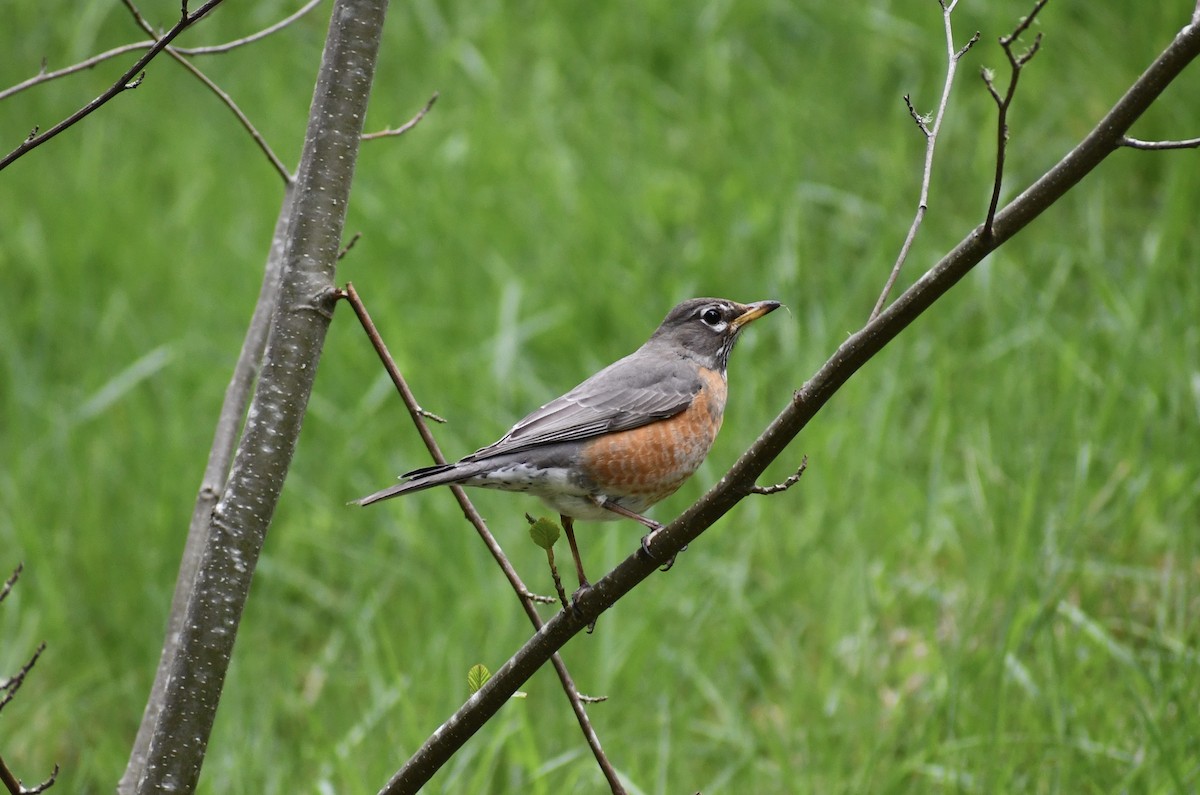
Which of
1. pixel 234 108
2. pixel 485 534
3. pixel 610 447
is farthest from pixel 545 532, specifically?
pixel 234 108

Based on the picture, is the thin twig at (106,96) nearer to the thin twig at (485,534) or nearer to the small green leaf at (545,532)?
the thin twig at (485,534)

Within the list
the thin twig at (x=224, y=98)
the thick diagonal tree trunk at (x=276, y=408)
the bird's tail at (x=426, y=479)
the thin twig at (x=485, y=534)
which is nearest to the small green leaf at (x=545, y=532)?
the thin twig at (x=485, y=534)

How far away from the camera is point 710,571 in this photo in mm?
5113

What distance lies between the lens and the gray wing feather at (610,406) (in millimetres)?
3453

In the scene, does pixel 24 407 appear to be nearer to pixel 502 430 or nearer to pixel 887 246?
pixel 502 430

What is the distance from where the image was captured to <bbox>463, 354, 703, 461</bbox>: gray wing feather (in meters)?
3.45

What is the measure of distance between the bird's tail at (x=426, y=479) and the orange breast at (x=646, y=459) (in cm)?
47

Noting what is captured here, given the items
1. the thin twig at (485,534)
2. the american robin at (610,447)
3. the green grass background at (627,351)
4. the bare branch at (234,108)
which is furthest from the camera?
the green grass background at (627,351)

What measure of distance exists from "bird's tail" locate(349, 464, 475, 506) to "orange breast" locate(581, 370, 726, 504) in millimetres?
467

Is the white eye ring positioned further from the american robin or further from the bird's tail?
the bird's tail

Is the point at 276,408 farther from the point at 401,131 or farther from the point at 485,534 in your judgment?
the point at 401,131

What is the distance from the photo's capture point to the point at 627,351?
6.22 meters

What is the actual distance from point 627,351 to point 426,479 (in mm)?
3408

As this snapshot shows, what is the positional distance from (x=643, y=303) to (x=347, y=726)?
2.71m
